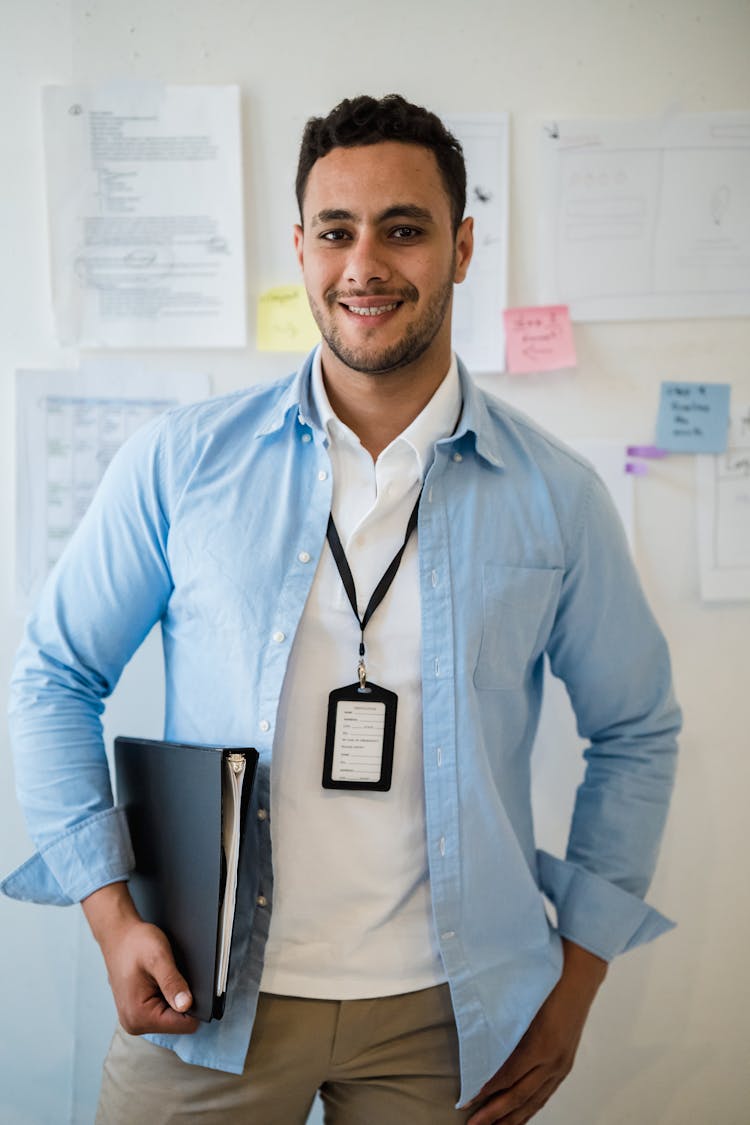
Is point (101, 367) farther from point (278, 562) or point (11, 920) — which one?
point (11, 920)

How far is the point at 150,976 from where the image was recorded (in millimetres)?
1100

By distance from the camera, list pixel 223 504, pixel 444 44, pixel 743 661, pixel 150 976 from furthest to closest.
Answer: pixel 743 661 < pixel 444 44 < pixel 223 504 < pixel 150 976

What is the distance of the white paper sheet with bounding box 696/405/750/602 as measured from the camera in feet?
5.34

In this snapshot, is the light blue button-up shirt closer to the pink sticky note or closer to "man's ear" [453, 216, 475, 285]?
"man's ear" [453, 216, 475, 285]

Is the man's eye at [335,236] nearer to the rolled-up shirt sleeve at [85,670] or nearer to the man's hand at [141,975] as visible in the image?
the rolled-up shirt sleeve at [85,670]

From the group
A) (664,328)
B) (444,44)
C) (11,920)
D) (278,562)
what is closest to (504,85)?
(444,44)

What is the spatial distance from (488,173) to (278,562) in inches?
31.5

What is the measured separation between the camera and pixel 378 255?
46.8 inches

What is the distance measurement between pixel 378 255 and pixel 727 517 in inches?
32.0

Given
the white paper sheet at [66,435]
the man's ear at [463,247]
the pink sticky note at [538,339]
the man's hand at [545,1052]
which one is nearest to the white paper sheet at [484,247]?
the pink sticky note at [538,339]

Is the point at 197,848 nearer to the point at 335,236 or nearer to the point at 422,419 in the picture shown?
the point at 422,419

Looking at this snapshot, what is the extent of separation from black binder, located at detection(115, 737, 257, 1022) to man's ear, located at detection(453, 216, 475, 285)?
0.71 metres

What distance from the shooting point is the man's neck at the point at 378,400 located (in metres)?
1.25

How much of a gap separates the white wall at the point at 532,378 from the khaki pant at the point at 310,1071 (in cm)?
49
